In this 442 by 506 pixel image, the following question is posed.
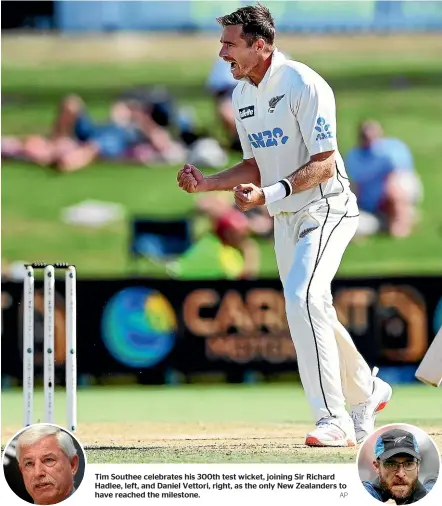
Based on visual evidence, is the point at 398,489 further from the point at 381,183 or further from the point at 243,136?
the point at 381,183

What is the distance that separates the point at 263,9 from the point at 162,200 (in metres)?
11.2

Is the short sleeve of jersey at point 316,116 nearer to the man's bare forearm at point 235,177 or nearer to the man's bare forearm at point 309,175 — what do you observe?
the man's bare forearm at point 309,175

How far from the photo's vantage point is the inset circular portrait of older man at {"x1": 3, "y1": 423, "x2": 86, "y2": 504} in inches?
197

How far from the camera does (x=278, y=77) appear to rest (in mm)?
5551

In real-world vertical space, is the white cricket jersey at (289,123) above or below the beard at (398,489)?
above

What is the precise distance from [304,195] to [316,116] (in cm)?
37

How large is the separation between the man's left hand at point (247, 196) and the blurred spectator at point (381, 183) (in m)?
9.09

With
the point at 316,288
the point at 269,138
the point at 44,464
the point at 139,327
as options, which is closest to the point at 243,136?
the point at 269,138

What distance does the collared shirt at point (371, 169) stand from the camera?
14383mm

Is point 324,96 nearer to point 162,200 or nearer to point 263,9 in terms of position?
point 263,9

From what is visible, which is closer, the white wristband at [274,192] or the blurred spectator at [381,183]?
the white wristband at [274,192]

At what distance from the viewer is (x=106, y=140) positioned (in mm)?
17828

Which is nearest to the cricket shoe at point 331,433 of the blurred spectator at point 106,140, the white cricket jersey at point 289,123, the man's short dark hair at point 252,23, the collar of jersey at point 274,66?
the white cricket jersey at point 289,123

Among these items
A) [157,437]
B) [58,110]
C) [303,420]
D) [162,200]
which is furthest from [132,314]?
[58,110]
